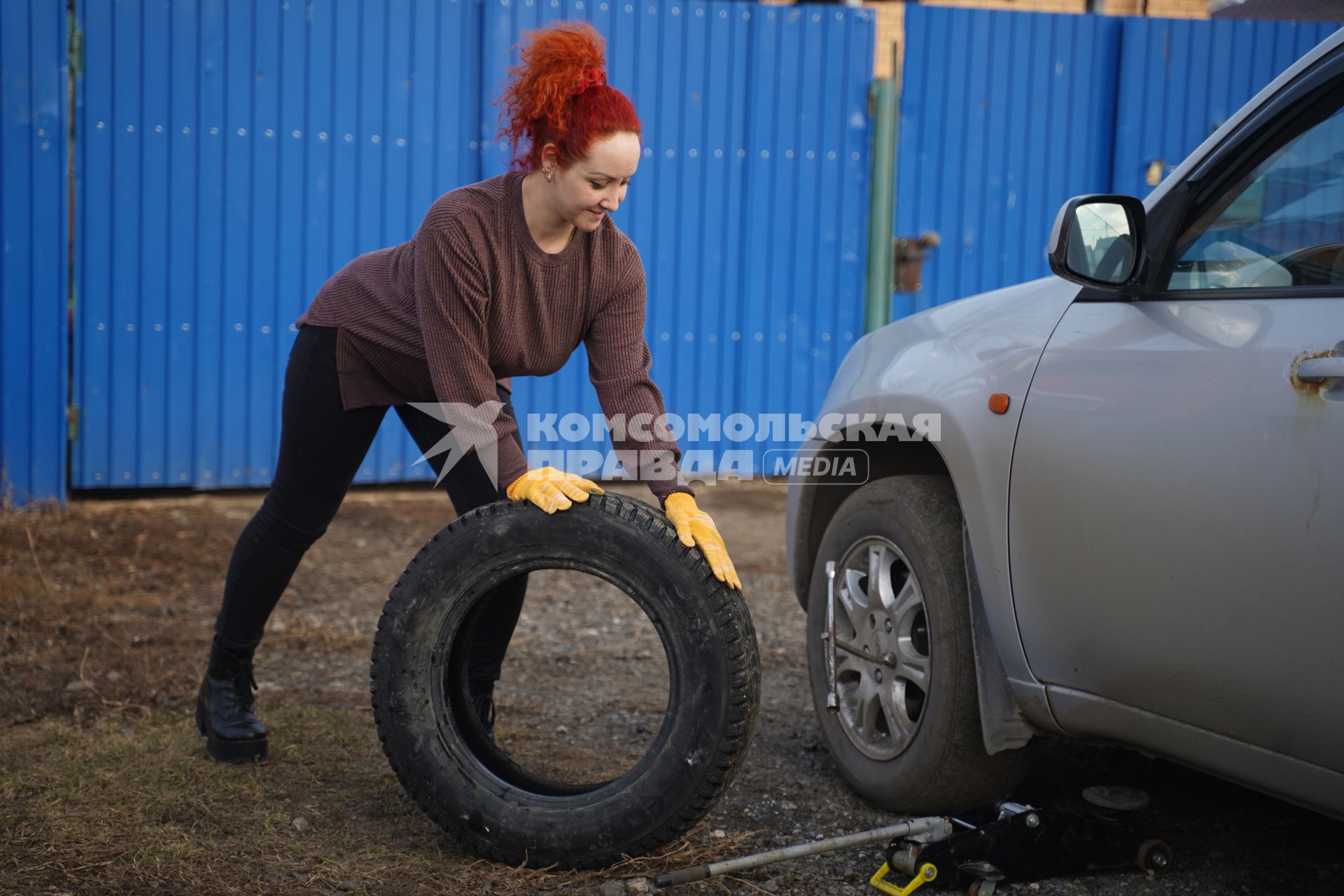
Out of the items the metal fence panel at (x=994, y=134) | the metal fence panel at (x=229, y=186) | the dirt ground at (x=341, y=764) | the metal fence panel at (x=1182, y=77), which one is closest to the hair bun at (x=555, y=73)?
the dirt ground at (x=341, y=764)

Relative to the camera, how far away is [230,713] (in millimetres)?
3195

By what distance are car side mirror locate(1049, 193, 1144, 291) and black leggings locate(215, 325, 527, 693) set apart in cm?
139

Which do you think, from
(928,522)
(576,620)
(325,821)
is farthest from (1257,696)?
(576,620)

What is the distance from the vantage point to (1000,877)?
2.49 metres

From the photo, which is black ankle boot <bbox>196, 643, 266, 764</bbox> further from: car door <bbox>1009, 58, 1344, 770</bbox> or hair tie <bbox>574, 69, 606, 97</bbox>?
car door <bbox>1009, 58, 1344, 770</bbox>

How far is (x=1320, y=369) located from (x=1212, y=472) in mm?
255

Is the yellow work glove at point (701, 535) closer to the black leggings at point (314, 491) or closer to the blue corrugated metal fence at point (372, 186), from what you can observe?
the black leggings at point (314, 491)

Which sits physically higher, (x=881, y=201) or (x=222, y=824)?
(x=881, y=201)

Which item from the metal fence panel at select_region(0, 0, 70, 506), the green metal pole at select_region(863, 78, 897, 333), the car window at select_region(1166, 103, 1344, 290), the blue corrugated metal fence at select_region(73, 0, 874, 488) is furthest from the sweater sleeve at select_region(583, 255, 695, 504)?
the green metal pole at select_region(863, 78, 897, 333)

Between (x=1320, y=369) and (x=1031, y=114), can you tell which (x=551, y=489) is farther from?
(x=1031, y=114)

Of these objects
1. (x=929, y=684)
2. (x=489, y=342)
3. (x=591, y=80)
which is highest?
(x=591, y=80)

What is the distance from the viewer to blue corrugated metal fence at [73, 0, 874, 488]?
254 inches

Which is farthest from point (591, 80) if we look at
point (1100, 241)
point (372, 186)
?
point (372, 186)

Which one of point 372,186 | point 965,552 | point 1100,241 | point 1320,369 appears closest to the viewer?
point 1320,369
